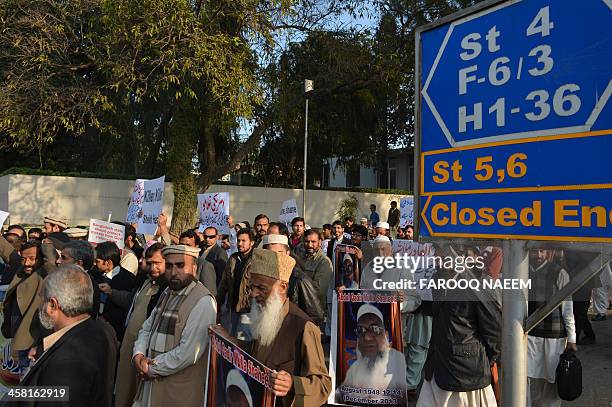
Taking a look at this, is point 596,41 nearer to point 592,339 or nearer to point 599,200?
point 599,200

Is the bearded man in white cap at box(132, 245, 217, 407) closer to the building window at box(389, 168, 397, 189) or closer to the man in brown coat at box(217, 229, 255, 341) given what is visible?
the man in brown coat at box(217, 229, 255, 341)

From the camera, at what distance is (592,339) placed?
7.88 m

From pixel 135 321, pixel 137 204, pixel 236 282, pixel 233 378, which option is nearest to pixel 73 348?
pixel 233 378

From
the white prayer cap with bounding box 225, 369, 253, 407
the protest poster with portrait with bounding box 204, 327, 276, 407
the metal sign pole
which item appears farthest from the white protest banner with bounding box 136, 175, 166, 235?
the metal sign pole

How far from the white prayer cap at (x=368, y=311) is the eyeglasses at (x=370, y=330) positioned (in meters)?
0.07

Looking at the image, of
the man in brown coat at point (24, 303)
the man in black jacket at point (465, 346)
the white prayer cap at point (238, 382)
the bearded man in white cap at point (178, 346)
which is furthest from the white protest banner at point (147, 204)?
the man in black jacket at point (465, 346)

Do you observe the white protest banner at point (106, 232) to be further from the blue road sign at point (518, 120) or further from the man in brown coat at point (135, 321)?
the blue road sign at point (518, 120)

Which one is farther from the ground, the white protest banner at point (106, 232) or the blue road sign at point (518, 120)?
the blue road sign at point (518, 120)

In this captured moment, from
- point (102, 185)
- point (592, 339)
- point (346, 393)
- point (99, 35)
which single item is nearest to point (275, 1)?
point (99, 35)

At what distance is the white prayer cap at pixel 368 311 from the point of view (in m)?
4.88

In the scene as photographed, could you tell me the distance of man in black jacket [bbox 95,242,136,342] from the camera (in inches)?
195

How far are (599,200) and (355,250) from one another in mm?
4922

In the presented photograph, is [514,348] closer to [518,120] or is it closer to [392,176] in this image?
[518,120]

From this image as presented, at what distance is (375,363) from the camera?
4.75m
